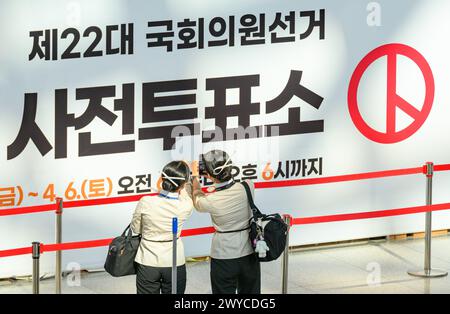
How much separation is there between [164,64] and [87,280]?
203cm

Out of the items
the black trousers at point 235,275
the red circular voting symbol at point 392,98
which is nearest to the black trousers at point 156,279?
the black trousers at point 235,275

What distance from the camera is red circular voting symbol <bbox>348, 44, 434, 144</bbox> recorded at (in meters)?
11.1

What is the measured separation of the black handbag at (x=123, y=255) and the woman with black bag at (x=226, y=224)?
530mm

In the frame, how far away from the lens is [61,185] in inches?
392

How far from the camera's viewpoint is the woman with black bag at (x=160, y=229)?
784 cm

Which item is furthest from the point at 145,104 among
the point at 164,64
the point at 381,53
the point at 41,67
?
the point at 381,53

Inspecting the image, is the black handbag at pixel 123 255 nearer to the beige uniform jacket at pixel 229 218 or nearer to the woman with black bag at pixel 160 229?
the woman with black bag at pixel 160 229

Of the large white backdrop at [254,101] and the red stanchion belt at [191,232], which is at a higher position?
the large white backdrop at [254,101]

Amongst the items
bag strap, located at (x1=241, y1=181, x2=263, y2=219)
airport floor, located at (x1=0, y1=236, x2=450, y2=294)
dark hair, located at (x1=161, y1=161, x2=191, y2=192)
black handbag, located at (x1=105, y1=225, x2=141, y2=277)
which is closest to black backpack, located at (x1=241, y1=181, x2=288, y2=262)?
bag strap, located at (x1=241, y1=181, x2=263, y2=219)


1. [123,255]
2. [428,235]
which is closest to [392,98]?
[428,235]

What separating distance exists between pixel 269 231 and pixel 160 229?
0.77 meters

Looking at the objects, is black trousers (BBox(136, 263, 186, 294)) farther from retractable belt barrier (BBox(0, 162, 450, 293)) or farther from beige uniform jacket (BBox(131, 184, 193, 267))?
retractable belt barrier (BBox(0, 162, 450, 293))
